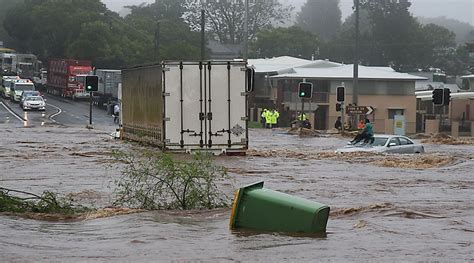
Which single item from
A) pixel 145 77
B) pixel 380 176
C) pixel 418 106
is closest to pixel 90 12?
pixel 418 106

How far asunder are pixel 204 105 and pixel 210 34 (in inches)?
4372

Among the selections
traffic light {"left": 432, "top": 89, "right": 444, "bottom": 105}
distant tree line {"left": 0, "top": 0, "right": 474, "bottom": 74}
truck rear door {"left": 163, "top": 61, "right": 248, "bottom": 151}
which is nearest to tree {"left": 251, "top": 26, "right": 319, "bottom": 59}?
distant tree line {"left": 0, "top": 0, "right": 474, "bottom": 74}

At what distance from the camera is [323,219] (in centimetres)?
1412

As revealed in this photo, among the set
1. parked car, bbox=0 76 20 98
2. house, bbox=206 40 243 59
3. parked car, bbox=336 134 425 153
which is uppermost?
house, bbox=206 40 243 59

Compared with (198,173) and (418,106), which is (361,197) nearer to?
(198,173)

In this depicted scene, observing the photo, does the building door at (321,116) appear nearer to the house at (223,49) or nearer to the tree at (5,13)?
the house at (223,49)

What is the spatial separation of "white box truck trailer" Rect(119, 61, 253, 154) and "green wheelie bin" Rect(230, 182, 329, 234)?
15871mm

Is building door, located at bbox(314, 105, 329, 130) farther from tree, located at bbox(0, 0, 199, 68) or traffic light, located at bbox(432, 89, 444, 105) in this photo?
traffic light, located at bbox(432, 89, 444, 105)

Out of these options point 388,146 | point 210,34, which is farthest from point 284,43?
point 388,146

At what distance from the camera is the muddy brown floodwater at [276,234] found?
12672 mm

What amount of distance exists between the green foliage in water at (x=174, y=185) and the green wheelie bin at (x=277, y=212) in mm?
2350

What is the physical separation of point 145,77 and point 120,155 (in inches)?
674

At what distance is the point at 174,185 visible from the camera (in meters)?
17.2

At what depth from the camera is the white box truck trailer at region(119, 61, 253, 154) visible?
30.2 meters
